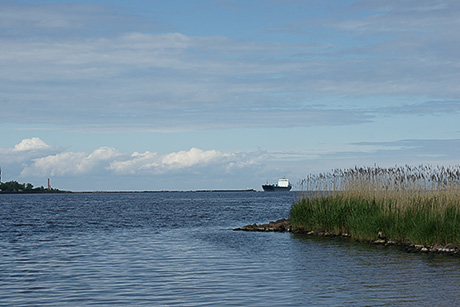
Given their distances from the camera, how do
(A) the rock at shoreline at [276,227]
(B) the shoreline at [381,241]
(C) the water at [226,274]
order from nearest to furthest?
(C) the water at [226,274]
(B) the shoreline at [381,241]
(A) the rock at shoreline at [276,227]

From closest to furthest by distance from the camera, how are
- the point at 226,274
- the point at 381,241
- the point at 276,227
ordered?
1. the point at 226,274
2. the point at 381,241
3. the point at 276,227

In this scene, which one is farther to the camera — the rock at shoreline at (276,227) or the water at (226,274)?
the rock at shoreline at (276,227)

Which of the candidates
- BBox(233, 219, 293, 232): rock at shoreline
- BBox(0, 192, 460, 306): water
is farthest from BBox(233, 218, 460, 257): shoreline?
BBox(0, 192, 460, 306): water

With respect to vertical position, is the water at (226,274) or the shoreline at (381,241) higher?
the shoreline at (381,241)

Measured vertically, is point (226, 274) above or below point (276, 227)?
below

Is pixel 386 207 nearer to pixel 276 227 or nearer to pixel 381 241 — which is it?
pixel 381 241

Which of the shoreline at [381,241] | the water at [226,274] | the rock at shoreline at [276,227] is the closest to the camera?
the water at [226,274]

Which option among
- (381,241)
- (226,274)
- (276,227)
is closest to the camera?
(226,274)

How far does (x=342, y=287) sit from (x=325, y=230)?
16.9 meters

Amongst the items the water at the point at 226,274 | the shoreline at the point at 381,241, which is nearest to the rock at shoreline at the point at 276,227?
the shoreline at the point at 381,241

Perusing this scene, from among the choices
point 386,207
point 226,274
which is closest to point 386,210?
point 386,207

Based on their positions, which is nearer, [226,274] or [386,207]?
[226,274]

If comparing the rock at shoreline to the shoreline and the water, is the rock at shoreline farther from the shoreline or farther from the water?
the water

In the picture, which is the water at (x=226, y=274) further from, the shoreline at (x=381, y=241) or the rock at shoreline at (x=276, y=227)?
the rock at shoreline at (x=276, y=227)
